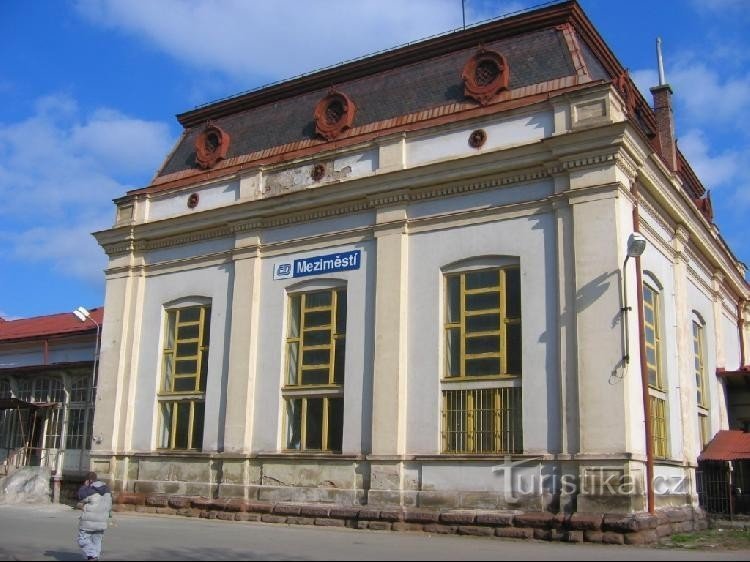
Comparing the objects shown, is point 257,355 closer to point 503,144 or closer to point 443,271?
point 443,271

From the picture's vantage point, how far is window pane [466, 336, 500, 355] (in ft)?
56.6

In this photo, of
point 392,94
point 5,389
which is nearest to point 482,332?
point 392,94

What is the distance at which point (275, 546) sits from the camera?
1352 centimetres

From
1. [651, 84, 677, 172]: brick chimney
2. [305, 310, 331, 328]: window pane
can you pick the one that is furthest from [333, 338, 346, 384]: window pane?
[651, 84, 677, 172]: brick chimney

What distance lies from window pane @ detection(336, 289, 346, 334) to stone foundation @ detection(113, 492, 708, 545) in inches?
160

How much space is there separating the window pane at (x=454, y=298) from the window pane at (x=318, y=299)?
10.4 feet

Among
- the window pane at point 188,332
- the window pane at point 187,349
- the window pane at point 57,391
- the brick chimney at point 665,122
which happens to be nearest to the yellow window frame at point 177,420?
the window pane at point 187,349

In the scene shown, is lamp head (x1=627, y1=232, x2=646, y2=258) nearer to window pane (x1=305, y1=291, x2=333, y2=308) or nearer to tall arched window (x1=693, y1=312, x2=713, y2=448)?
tall arched window (x1=693, y1=312, x2=713, y2=448)

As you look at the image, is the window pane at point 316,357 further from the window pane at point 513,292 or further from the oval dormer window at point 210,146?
the oval dormer window at point 210,146

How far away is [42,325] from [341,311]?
713 inches

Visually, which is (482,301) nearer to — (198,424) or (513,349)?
(513,349)

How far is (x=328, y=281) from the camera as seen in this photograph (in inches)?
777

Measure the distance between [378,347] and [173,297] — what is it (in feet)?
23.0

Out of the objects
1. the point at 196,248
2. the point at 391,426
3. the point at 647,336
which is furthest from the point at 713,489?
the point at 196,248
